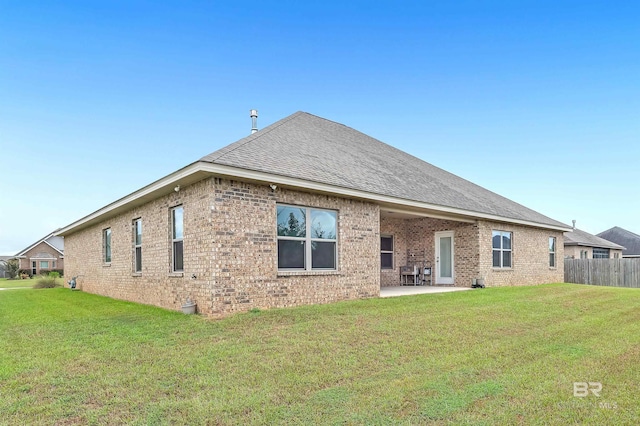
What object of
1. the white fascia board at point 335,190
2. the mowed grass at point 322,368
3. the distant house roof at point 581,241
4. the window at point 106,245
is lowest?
the mowed grass at point 322,368

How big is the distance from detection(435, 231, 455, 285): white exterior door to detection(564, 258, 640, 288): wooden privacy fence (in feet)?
36.0

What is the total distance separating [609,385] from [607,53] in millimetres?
14580

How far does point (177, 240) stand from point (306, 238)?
124 inches

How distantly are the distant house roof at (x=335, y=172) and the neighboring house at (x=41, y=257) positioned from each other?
115 ft

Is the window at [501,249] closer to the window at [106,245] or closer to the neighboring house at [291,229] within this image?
the neighboring house at [291,229]

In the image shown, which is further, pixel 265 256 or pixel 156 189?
pixel 156 189

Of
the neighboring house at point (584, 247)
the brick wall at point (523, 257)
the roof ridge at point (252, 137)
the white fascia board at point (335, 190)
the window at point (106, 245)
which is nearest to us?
the white fascia board at point (335, 190)

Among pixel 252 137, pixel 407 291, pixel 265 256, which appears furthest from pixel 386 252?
pixel 265 256

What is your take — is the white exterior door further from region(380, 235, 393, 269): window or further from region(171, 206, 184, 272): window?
region(171, 206, 184, 272): window

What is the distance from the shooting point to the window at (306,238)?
9.59 metres

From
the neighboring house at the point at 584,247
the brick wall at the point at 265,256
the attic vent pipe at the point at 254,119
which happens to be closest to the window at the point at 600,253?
the neighboring house at the point at 584,247

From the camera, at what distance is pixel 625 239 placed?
41219 millimetres

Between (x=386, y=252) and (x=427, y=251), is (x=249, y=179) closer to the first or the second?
(x=386, y=252)

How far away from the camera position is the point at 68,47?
560 inches
